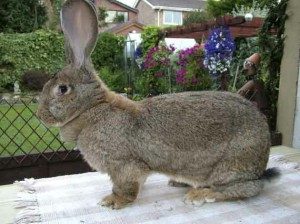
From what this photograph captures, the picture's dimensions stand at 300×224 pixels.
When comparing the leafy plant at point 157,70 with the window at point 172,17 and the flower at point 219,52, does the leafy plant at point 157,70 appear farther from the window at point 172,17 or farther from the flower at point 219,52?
the window at point 172,17

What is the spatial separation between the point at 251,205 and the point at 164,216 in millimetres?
460

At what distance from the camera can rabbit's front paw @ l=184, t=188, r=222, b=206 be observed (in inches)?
88.0

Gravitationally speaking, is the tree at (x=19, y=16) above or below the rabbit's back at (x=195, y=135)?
above

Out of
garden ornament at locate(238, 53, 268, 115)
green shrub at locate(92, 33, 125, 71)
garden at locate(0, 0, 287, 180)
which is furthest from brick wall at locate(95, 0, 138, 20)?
garden ornament at locate(238, 53, 268, 115)

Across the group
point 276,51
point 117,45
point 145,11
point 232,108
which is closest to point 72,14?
point 232,108

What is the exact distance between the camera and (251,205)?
223 centimetres

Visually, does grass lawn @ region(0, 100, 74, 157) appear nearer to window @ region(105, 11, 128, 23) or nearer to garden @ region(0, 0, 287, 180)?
garden @ region(0, 0, 287, 180)

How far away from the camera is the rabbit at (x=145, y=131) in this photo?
6.82ft

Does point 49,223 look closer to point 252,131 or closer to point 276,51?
point 252,131

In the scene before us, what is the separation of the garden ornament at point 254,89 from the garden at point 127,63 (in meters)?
0.07

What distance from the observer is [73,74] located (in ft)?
6.86

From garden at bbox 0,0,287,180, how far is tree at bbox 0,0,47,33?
0.11 ft

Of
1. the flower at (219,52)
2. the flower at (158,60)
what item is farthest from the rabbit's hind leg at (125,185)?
the flower at (158,60)

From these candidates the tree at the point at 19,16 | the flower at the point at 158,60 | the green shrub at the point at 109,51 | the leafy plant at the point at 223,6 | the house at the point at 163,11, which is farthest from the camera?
the house at the point at 163,11
